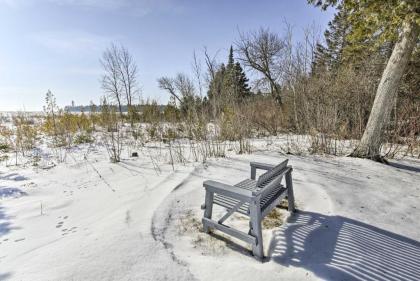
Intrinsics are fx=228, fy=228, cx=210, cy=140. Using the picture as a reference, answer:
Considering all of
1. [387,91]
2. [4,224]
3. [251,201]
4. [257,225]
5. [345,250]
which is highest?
[387,91]

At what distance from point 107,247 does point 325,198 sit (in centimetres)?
278

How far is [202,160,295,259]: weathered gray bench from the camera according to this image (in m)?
2.02

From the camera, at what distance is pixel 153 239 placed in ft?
7.54

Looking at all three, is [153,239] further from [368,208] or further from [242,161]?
[242,161]

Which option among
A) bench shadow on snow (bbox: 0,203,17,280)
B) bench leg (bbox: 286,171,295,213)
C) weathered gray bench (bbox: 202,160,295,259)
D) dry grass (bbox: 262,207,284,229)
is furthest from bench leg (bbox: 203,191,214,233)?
bench shadow on snow (bbox: 0,203,17,280)

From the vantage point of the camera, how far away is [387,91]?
456cm

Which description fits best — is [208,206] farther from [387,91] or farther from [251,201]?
[387,91]

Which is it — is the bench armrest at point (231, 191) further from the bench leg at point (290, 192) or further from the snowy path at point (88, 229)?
the bench leg at point (290, 192)

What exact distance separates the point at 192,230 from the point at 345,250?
4.92ft

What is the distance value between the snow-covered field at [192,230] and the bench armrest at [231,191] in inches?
20.8

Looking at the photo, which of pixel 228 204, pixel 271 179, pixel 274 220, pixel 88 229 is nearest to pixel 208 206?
pixel 228 204

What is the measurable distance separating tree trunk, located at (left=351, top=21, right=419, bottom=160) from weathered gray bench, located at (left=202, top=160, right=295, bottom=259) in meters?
3.21

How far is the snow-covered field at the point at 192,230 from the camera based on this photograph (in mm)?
1881

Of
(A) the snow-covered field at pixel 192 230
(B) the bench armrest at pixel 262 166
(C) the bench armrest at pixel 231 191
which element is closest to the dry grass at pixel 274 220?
(A) the snow-covered field at pixel 192 230
